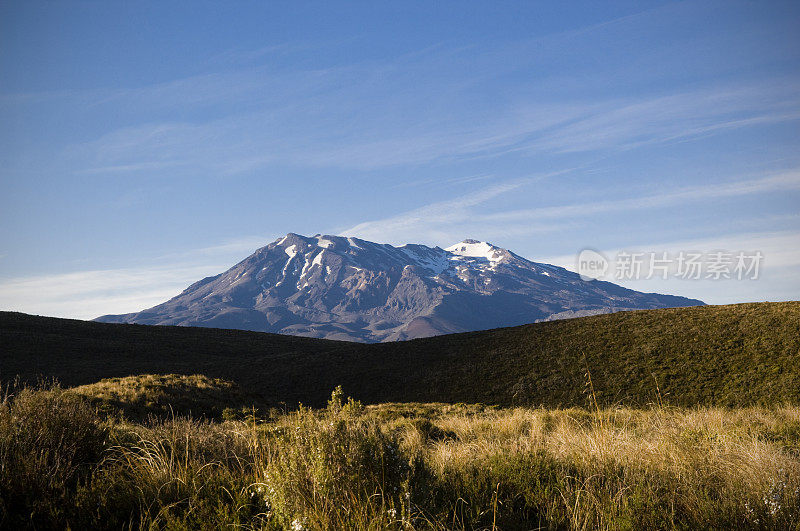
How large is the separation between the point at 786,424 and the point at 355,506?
33.4 ft

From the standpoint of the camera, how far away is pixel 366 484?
4.64 m

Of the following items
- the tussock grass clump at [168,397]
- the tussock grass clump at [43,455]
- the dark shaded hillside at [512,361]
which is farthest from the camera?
the dark shaded hillside at [512,361]

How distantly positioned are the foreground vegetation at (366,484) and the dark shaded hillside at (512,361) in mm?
24520

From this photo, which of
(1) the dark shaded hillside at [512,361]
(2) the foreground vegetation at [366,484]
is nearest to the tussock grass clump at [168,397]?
(1) the dark shaded hillside at [512,361]

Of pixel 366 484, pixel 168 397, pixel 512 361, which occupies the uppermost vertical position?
pixel 366 484

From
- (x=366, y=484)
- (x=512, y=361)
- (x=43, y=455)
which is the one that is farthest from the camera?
(x=512, y=361)

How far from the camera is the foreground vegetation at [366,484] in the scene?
→ 4.32 meters

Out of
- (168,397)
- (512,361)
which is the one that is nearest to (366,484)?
(168,397)

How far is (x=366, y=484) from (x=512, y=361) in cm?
3953

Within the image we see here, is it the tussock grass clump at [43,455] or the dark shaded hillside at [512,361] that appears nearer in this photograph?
the tussock grass clump at [43,455]

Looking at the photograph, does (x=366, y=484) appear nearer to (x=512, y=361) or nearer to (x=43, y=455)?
(x=43, y=455)

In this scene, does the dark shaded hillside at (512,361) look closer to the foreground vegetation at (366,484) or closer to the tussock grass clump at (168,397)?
the tussock grass clump at (168,397)

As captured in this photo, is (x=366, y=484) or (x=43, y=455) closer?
(x=366, y=484)

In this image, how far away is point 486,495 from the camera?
5215 mm
